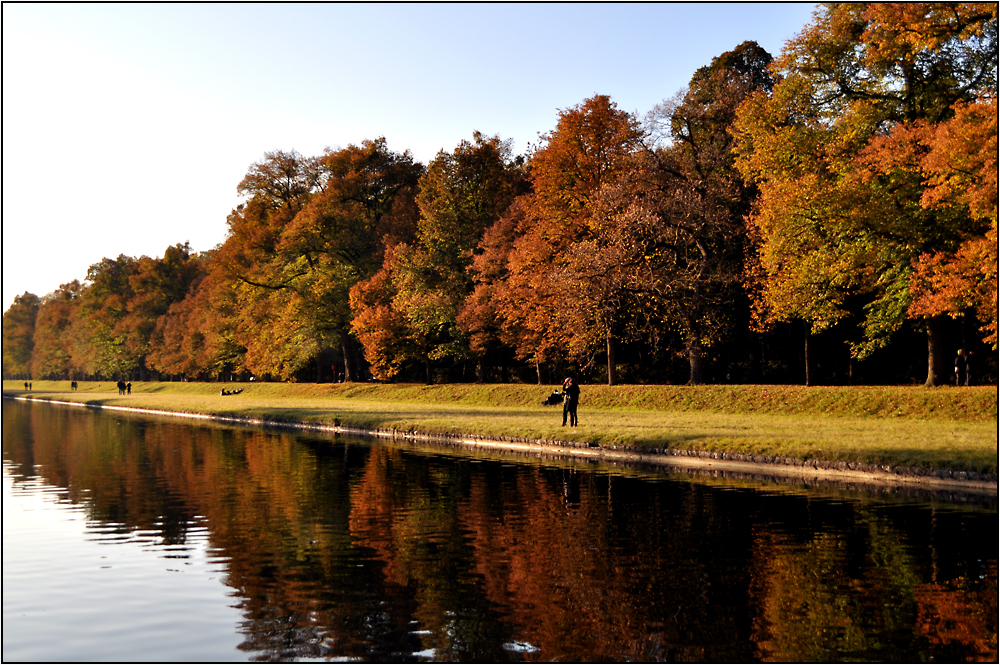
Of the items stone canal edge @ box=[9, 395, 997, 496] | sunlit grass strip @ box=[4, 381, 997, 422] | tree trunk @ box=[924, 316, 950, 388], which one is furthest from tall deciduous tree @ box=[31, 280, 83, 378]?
tree trunk @ box=[924, 316, 950, 388]

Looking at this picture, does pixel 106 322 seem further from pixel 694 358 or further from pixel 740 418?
pixel 740 418

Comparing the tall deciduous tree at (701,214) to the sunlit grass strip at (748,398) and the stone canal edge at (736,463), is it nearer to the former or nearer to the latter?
the sunlit grass strip at (748,398)

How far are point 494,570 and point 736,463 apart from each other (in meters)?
12.7

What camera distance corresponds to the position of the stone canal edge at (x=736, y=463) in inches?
747

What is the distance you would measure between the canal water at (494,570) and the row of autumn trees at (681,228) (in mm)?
14643

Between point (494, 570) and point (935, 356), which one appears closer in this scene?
point (494, 570)

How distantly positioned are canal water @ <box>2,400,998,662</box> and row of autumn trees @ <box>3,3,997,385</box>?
14643 mm

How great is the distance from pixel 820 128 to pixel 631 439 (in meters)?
18.2

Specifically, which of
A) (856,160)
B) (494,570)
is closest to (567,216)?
(856,160)

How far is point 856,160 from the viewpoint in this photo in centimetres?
3366

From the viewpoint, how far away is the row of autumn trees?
32.0 m

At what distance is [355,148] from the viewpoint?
7431cm

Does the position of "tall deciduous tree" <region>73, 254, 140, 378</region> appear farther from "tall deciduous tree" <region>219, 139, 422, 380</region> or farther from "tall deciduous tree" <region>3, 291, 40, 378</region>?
"tall deciduous tree" <region>3, 291, 40, 378</region>

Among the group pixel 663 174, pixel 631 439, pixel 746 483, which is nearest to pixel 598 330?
pixel 663 174
